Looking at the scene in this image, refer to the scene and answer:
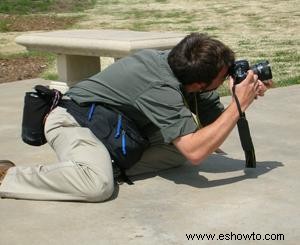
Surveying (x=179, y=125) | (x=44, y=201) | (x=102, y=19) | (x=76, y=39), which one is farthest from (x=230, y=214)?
(x=102, y=19)

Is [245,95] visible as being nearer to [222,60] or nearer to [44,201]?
[222,60]

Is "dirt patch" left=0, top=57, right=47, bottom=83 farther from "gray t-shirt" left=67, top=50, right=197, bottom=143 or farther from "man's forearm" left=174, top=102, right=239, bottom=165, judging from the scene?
"man's forearm" left=174, top=102, right=239, bottom=165

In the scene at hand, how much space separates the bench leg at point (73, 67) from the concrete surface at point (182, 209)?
281 cm

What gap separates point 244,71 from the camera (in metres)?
3.85

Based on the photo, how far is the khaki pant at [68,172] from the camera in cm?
372

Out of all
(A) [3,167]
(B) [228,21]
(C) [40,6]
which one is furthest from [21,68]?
(C) [40,6]

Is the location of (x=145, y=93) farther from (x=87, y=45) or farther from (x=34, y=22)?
(x=34, y=22)

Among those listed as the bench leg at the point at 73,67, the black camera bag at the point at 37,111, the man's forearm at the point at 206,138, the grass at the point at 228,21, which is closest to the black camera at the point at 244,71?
the man's forearm at the point at 206,138

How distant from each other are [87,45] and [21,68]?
3334 mm

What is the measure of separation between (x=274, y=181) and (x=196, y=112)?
0.65 metres

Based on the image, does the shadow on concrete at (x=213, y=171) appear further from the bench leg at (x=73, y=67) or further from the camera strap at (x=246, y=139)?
the bench leg at (x=73, y=67)

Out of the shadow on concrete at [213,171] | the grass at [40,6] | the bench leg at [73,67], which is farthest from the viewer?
the grass at [40,6]

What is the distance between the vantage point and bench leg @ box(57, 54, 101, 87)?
25.1 feet

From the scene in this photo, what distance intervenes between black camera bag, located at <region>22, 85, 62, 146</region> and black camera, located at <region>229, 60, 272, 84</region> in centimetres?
113
